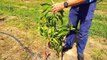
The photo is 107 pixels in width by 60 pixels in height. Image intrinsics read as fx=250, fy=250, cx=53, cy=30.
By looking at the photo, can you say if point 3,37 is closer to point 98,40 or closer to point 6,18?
point 6,18

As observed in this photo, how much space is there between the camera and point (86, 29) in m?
5.94

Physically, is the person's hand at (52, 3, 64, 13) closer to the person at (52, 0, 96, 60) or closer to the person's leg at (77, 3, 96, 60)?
the person at (52, 0, 96, 60)

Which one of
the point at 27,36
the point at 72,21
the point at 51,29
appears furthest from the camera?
the point at 27,36

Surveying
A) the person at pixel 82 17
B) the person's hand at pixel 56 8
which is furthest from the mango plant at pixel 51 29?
the person at pixel 82 17

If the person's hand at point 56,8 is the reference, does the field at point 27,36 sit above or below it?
below

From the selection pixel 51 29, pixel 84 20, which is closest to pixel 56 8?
pixel 51 29

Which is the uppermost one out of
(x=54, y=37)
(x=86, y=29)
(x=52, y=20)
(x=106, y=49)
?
(x=52, y=20)

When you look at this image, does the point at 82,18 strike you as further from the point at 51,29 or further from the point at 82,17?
the point at 51,29

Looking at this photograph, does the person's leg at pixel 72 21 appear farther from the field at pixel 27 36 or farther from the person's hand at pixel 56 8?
the person's hand at pixel 56 8

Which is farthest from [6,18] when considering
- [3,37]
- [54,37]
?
[54,37]

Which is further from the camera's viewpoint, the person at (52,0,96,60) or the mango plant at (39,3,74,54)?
the person at (52,0,96,60)

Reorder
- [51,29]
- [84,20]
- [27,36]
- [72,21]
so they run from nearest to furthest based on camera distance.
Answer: [51,29]
[84,20]
[72,21]
[27,36]

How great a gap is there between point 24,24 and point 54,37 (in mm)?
4204

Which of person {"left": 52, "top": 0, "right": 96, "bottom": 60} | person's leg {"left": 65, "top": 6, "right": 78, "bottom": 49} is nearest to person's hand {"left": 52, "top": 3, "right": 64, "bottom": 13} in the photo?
person {"left": 52, "top": 0, "right": 96, "bottom": 60}
